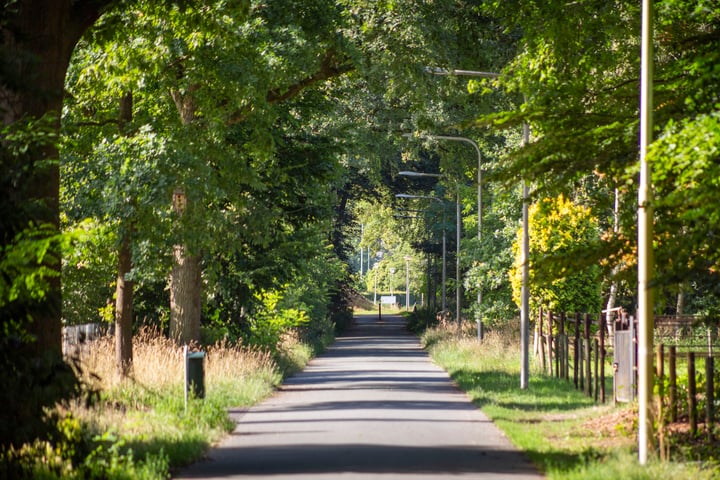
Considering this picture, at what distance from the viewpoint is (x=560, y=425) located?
1838 centimetres

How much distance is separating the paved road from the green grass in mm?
325

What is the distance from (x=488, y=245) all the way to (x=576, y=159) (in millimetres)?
24764

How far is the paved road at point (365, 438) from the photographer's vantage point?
531 inches

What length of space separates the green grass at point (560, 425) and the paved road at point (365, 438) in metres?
0.32

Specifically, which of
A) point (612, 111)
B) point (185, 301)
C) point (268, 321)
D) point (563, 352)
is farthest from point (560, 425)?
point (268, 321)

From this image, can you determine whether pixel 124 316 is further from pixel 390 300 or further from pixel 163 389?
pixel 390 300

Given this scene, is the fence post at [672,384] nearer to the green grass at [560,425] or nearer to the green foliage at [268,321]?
the green grass at [560,425]

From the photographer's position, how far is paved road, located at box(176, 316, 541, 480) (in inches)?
531

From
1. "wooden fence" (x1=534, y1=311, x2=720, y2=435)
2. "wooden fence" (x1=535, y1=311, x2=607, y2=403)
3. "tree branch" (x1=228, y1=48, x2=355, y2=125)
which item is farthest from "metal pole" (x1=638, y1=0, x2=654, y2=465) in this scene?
"tree branch" (x1=228, y1=48, x2=355, y2=125)

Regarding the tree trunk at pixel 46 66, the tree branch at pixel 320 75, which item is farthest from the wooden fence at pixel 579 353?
the tree trunk at pixel 46 66

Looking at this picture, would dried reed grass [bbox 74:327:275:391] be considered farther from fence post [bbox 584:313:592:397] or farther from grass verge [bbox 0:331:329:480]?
fence post [bbox 584:313:592:397]

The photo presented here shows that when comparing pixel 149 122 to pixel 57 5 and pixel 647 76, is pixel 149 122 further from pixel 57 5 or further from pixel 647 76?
pixel 647 76

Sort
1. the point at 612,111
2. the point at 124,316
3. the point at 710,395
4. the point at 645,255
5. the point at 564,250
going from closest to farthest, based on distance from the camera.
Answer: the point at 645,255
the point at 710,395
the point at 612,111
the point at 124,316
the point at 564,250

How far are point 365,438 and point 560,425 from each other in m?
3.16
